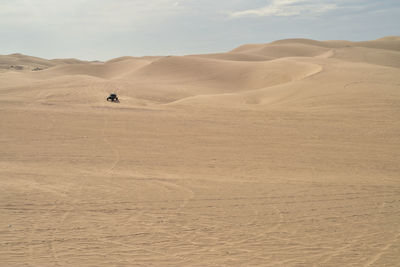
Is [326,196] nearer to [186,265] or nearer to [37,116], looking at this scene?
[186,265]

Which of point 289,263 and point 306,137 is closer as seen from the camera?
point 289,263

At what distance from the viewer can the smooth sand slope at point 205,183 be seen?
5184mm

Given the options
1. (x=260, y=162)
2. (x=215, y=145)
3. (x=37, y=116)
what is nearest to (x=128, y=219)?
(x=260, y=162)

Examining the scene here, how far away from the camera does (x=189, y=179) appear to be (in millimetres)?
8172

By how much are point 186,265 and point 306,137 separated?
814 cm

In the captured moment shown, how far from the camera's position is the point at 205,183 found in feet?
26.0

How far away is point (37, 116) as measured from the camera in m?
14.7

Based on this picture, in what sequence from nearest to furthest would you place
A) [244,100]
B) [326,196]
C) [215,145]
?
[326,196], [215,145], [244,100]

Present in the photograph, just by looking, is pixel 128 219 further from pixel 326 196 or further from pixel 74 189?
pixel 326 196

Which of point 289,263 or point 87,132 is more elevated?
point 87,132

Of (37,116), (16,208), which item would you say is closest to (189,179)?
(16,208)

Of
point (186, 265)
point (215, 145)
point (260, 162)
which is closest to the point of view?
point (186, 265)

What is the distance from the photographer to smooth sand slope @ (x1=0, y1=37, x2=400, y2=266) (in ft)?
17.0

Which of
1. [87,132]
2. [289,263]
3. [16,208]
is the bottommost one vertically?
[289,263]
